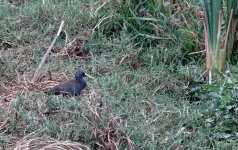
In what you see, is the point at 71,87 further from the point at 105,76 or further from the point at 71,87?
the point at 105,76

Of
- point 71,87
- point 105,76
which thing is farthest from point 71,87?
A: point 105,76

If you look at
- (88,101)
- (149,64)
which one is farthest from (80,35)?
(88,101)

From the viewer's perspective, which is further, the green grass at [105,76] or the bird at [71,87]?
the bird at [71,87]

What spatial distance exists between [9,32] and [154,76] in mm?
1408

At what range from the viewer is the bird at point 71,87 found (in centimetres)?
448

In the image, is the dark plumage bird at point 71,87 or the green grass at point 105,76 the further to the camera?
the dark plumage bird at point 71,87

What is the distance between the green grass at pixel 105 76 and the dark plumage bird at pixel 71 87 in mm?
72

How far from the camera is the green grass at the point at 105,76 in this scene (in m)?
3.95

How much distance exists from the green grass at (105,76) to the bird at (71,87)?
7 centimetres

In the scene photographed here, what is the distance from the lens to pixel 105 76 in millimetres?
4977

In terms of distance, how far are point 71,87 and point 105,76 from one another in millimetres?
528

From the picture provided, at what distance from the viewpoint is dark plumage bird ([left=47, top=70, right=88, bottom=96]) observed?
4484 mm

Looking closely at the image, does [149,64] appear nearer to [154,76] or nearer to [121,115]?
[154,76]

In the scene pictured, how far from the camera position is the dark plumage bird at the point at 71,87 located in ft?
14.7
